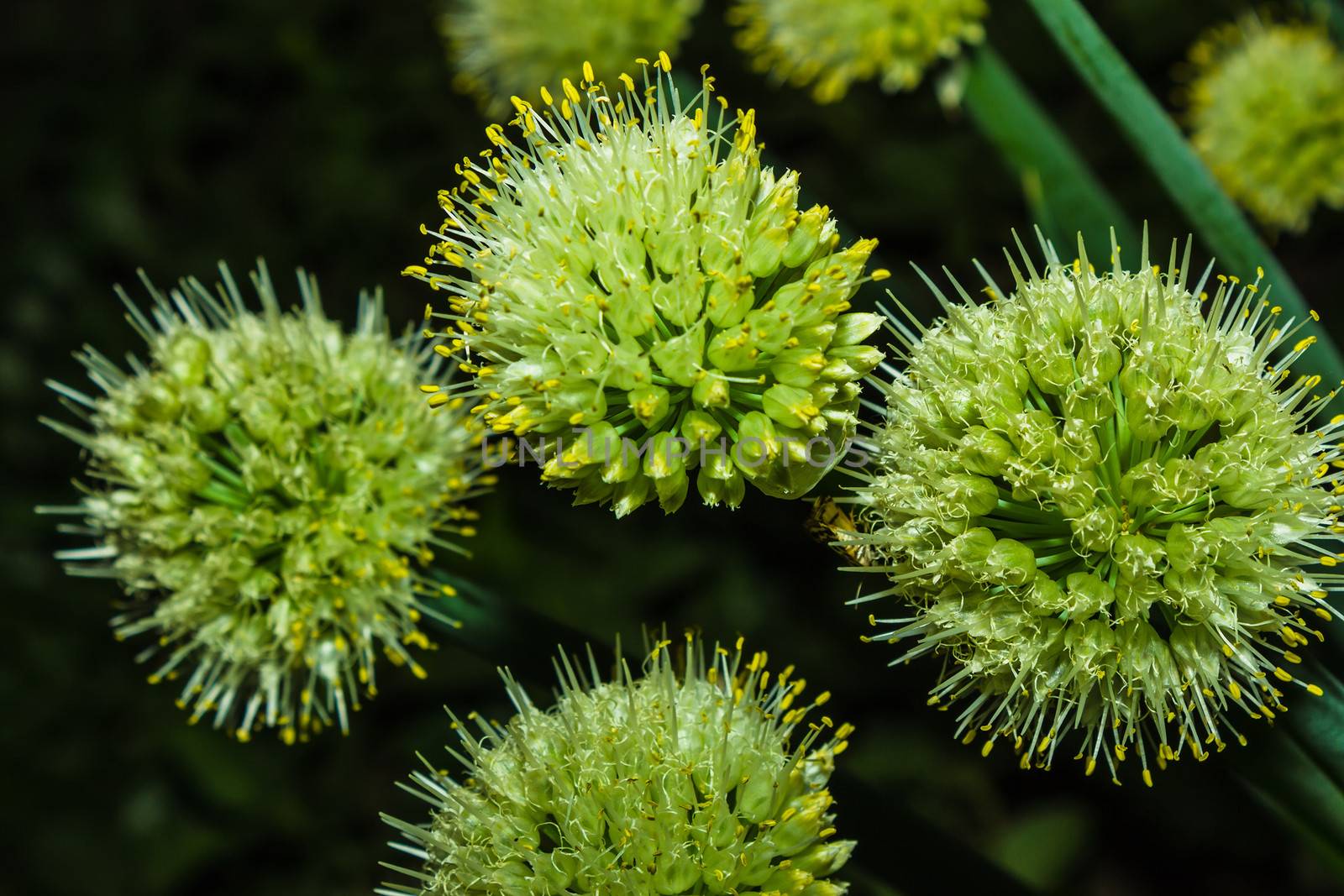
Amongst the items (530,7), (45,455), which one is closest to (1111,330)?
(530,7)

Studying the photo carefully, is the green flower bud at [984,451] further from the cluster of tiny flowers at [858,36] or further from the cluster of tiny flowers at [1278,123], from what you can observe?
the cluster of tiny flowers at [1278,123]

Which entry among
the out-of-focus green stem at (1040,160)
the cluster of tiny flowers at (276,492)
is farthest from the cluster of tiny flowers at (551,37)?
the cluster of tiny flowers at (276,492)

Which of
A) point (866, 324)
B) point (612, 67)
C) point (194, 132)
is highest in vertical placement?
point (194, 132)

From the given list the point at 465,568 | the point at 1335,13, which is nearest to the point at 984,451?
the point at 1335,13

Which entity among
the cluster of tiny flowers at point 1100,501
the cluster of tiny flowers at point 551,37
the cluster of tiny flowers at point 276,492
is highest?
the cluster of tiny flowers at point 551,37

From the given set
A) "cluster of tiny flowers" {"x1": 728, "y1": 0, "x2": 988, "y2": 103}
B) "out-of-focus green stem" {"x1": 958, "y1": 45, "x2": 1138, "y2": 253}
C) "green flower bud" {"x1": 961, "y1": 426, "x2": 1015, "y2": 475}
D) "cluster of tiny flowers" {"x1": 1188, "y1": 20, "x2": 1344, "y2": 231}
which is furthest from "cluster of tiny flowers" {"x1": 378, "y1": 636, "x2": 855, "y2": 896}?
"cluster of tiny flowers" {"x1": 1188, "y1": 20, "x2": 1344, "y2": 231}

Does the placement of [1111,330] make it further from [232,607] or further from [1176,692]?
[232,607]
